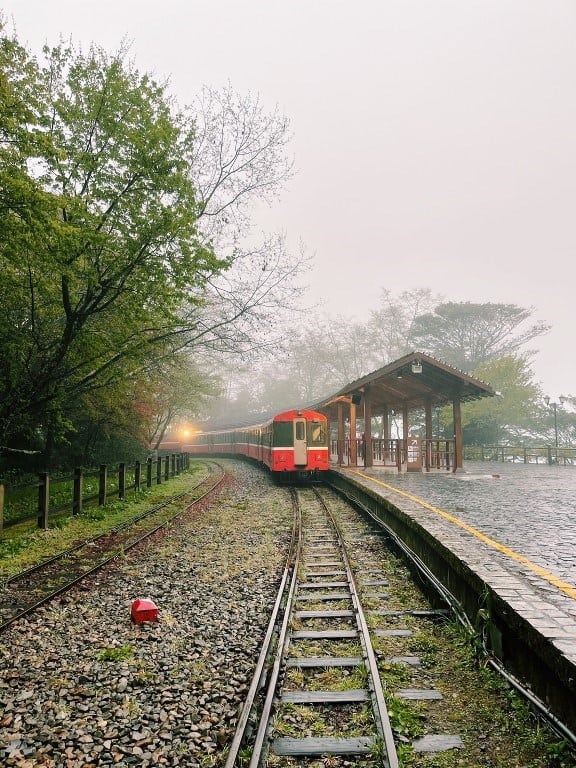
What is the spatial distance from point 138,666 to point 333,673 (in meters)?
1.61

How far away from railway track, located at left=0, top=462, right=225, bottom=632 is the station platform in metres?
4.56

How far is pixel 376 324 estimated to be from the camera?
5212 centimetres

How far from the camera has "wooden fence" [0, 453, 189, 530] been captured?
10156 millimetres

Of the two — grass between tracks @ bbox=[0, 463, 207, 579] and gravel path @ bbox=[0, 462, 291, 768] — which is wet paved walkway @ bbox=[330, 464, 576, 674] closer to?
gravel path @ bbox=[0, 462, 291, 768]

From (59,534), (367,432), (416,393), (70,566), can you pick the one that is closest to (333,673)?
(70,566)

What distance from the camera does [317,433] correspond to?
19.8 meters

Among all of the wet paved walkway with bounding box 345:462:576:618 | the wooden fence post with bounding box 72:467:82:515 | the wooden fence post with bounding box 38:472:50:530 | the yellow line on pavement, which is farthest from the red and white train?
the wooden fence post with bounding box 38:472:50:530

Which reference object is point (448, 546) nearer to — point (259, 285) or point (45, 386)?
point (45, 386)

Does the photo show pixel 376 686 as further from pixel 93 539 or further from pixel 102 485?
pixel 102 485

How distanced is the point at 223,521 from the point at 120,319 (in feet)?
16.4

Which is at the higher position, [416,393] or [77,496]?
[416,393]

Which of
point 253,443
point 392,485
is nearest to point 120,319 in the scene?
point 392,485

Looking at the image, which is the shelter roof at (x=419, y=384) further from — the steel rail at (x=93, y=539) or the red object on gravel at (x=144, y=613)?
the red object on gravel at (x=144, y=613)

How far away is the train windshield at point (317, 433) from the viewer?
19703 mm
